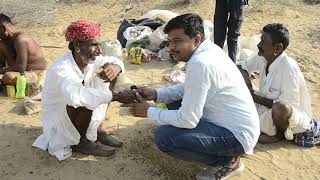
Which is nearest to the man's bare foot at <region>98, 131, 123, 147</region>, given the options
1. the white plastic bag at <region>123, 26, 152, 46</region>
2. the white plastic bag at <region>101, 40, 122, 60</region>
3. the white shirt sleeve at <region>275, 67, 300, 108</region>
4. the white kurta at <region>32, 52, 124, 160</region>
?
the white kurta at <region>32, 52, 124, 160</region>

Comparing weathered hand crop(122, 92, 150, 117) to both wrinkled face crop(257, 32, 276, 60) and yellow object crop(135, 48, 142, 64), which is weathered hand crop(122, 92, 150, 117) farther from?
yellow object crop(135, 48, 142, 64)

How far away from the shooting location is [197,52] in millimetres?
3012

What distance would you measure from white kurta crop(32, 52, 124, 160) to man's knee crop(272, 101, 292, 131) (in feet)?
4.63

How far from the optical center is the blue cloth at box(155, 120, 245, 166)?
3170 mm

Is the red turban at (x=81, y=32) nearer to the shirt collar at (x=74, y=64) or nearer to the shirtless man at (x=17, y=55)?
the shirt collar at (x=74, y=64)

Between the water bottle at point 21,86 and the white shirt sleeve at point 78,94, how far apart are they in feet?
5.36

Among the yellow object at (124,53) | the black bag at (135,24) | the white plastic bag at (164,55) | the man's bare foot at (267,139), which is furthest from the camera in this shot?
the black bag at (135,24)

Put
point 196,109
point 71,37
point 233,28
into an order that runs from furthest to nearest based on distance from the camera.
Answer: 1. point 233,28
2. point 71,37
3. point 196,109

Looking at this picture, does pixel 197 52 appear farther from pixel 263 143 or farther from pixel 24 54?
pixel 24 54

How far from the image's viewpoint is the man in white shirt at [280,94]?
3812 millimetres

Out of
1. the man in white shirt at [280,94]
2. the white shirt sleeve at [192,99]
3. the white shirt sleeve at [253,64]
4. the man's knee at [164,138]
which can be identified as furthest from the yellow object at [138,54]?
the white shirt sleeve at [192,99]

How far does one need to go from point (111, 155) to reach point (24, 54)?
5.91 feet

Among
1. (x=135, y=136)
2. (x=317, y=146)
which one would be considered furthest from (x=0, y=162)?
(x=317, y=146)

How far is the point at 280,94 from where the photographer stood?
3.88m
